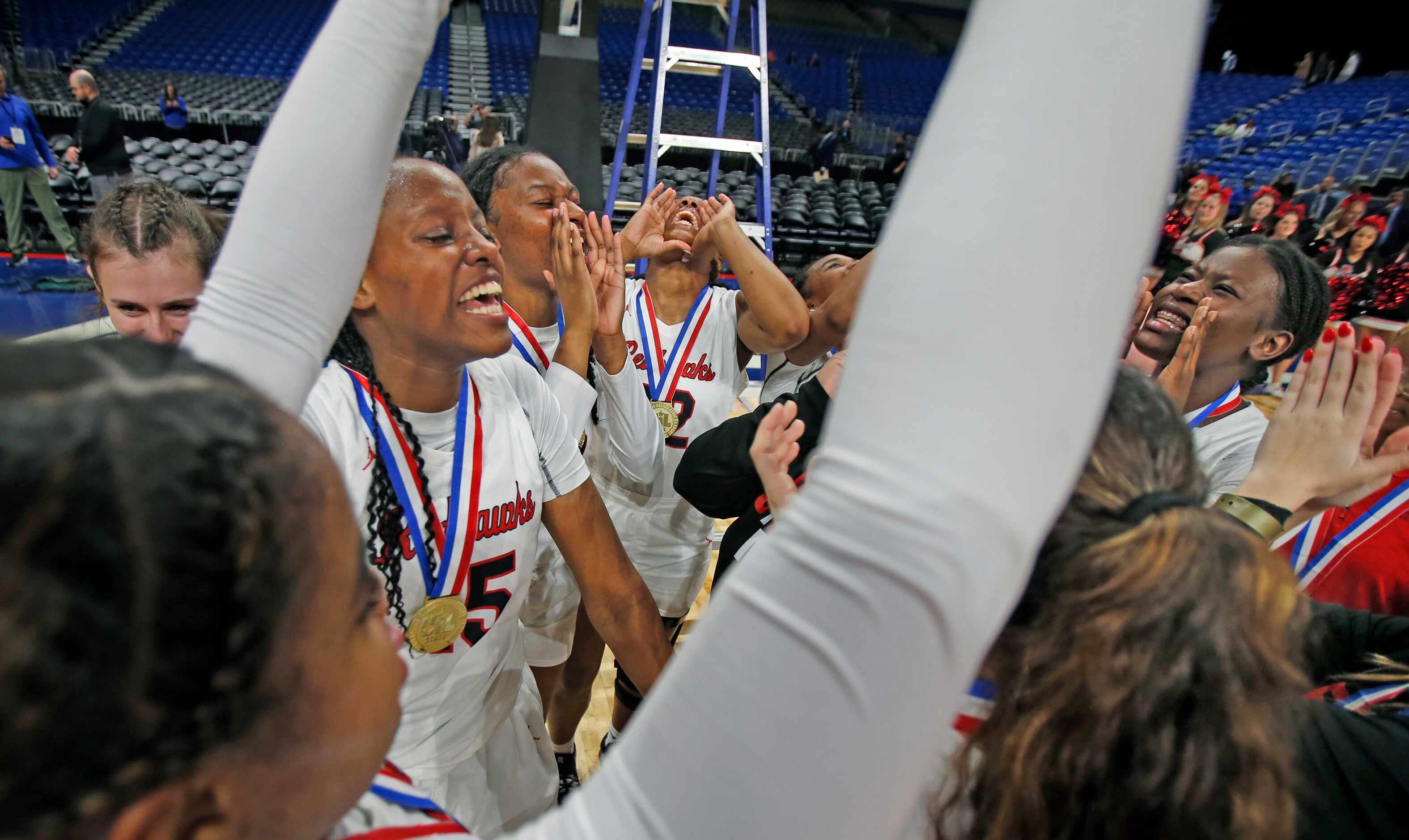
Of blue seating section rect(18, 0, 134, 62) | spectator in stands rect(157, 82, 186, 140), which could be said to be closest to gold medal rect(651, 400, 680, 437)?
spectator in stands rect(157, 82, 186, 140)

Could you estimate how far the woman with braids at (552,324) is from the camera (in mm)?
2049

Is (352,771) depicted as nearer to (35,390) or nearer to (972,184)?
(35,390)

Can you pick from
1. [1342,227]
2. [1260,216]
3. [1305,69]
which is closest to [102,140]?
[1260,216]

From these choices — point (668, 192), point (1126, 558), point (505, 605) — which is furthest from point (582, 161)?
point (1126, 558)

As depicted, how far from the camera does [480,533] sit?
135 centimetres

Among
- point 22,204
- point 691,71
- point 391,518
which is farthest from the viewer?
point 22,204

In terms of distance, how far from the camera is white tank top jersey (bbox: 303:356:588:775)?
125 centimetres

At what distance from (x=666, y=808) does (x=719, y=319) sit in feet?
8.09

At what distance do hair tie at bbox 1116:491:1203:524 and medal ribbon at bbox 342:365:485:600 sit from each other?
3.46ft

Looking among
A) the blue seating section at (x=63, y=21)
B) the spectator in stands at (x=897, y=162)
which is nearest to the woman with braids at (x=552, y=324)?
the spectator in stands at (x=897, y=162)

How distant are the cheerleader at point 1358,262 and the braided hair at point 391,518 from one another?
7.59 meters

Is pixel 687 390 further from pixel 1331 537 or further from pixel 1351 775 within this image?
pixel 1351 775

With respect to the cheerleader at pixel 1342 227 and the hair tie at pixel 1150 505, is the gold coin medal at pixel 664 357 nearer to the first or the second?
the hair tie at pixel 1150 505

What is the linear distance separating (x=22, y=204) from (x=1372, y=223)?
1299cm
